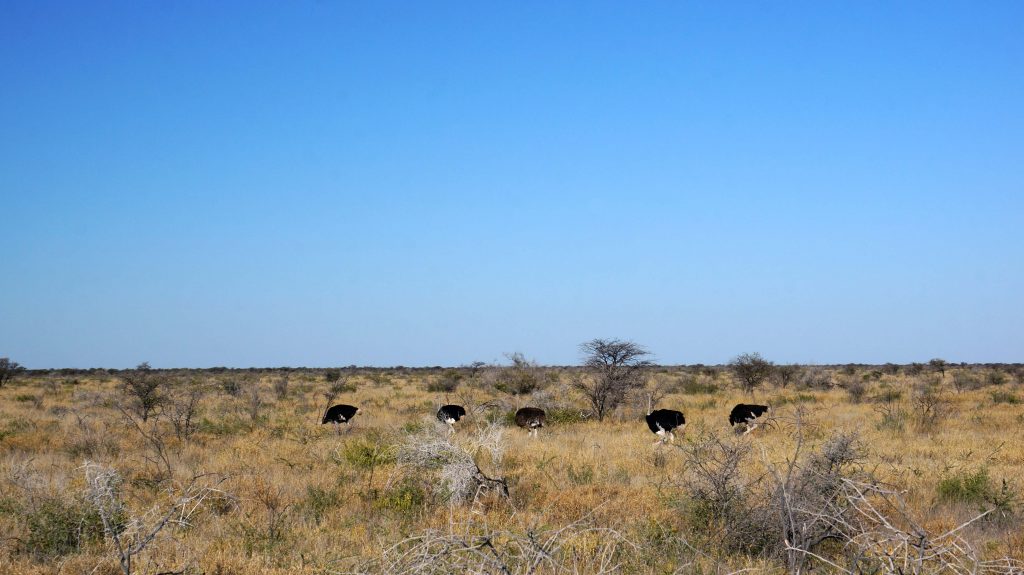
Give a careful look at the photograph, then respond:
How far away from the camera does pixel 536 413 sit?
52.6ft

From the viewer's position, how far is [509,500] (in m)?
7.17

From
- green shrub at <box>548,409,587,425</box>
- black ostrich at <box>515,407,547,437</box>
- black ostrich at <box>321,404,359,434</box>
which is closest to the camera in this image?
black ostrich at <box>515,407,547,437</box>

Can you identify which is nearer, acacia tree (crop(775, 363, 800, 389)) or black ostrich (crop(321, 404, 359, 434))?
black ostrich (crop(321, 404, 359, 434))

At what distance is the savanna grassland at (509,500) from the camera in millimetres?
5188

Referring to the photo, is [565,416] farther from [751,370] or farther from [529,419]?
[751,370]

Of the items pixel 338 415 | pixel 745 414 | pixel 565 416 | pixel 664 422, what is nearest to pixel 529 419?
pixel 565 416

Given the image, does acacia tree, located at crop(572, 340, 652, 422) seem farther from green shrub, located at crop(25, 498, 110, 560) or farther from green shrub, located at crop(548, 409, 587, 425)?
green shrub, located at crop(25, 498, 110, 560)

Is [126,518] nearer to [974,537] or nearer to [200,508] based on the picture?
[200,508]

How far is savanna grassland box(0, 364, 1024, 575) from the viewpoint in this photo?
5.19m

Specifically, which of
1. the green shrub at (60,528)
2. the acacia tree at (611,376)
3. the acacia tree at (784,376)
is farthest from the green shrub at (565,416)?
the acacia tree at (784,376)

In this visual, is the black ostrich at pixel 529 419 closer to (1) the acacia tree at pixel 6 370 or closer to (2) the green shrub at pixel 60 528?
(2) the green shrub at pixel 60 528

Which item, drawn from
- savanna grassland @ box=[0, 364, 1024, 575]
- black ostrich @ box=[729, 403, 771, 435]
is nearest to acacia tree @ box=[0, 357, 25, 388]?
savanna grassland @ box=[0, 364, 1024, 575]

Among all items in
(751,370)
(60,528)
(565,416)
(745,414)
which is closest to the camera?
(60,528)

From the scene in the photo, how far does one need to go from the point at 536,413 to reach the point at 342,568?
1059cm
